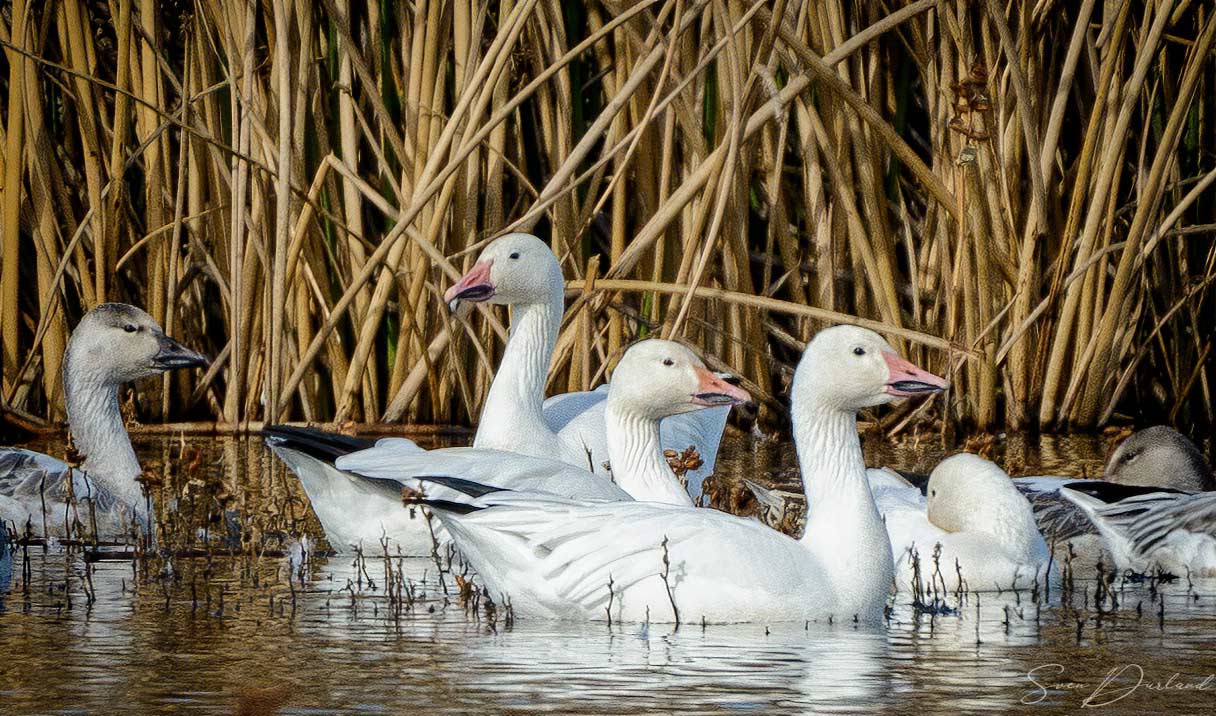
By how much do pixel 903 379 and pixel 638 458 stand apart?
1204 millimetres

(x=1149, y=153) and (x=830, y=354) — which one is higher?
(x=1149, y=153)

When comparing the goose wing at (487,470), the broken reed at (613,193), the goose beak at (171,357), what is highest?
the broken reed at (613,193)

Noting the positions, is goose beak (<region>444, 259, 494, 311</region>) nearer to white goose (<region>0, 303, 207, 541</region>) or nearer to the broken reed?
the broken reed

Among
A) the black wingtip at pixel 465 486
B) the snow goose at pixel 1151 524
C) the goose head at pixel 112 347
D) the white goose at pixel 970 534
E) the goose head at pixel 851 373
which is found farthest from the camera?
the goose head at pixel 112 347

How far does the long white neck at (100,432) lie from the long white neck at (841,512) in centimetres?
301

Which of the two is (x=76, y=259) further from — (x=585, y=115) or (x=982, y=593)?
(x=982, y=593)

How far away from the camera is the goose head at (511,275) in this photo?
7789mm

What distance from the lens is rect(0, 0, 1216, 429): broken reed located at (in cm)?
890

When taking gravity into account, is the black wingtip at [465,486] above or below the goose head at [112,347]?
below

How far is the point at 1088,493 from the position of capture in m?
7.05

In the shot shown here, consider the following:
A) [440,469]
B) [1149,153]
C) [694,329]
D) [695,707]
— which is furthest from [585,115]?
[695,707]

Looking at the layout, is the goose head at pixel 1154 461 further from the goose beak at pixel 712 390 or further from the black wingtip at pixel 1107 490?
the goose beak at pixel 712 390

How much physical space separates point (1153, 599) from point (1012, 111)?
3902 mm

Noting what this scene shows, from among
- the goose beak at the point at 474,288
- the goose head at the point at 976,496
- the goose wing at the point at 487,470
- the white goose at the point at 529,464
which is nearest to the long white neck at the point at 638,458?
the white goose at the point at 529,464
